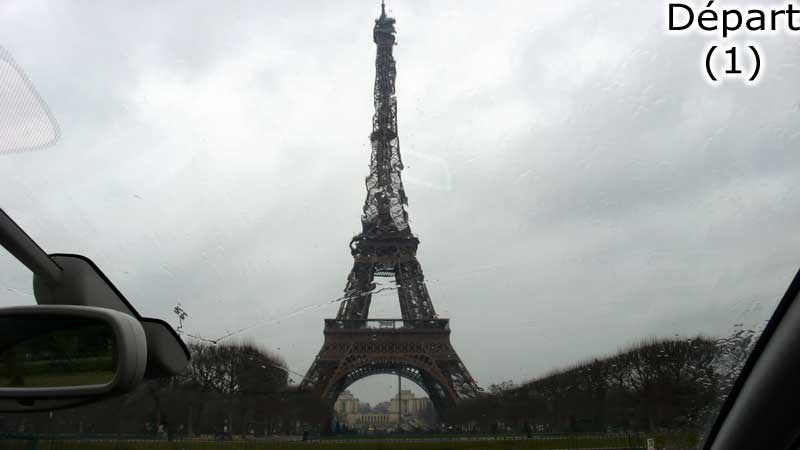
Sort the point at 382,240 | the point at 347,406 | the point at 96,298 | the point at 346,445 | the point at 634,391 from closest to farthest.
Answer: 1. the point at 96,298
2. the point at 634,391
3. the point at 346,445
4. the point at 347,406
5. the point at 382,240

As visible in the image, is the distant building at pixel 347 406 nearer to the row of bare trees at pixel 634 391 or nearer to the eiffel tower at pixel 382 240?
the eiffel tower at pixel 382 240

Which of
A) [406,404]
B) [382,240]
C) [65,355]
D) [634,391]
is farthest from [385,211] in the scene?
[65,355]

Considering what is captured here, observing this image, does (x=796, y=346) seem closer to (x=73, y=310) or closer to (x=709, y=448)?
(x=709, y=448)

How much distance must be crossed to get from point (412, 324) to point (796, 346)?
8.81 meters

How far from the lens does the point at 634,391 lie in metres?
4.96

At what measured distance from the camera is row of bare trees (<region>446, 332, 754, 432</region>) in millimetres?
3592

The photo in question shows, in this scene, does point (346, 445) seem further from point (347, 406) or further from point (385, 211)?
point (385, 211)

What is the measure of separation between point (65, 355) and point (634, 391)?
3.80 meters

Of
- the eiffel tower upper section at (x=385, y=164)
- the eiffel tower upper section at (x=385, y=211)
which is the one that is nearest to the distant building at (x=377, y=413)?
the eiffel tower upper section at (x=385, y=211)

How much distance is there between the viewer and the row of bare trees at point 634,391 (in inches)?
141

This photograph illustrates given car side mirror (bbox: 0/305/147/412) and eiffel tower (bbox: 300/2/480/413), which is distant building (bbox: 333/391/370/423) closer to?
eiffel tower (bbox: 300/2/480/413)

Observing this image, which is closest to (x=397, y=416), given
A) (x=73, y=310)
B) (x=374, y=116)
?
(x=374, y=116)

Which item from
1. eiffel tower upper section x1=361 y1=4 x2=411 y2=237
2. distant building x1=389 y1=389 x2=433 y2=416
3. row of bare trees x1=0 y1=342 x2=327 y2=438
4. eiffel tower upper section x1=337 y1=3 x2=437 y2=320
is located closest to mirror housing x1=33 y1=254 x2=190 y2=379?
row of bare trees x1=0 y1=342 x2=327 y2=438

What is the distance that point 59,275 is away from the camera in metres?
2.57
